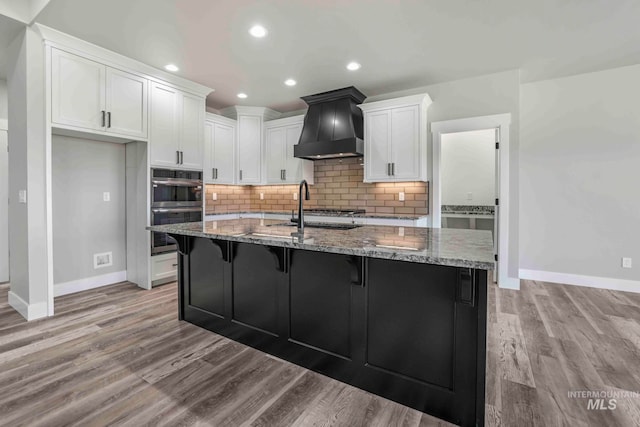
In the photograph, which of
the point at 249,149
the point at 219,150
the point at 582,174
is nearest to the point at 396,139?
the point at 582,174

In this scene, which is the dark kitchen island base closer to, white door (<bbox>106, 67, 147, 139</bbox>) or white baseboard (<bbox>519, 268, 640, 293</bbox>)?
white door (<bbox>106, 67, 147, 139</bbox>)

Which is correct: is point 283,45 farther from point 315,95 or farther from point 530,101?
point 530,101

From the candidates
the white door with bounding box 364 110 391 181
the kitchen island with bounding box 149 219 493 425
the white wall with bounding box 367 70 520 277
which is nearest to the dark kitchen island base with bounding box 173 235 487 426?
the kitchen island with bounding box 149 219 493 425

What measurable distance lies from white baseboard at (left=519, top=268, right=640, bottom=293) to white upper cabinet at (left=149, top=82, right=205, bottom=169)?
4.78 m

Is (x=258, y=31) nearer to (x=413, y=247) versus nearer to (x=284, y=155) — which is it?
(x=284, y=155)

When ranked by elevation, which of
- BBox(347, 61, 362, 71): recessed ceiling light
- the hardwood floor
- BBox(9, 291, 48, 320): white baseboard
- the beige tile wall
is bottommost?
the hardwood floor

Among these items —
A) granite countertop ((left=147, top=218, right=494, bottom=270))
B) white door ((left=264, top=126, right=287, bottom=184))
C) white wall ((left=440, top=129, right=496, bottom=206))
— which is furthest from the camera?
white wall ((left=440, top=129, right=496, bottom=206))

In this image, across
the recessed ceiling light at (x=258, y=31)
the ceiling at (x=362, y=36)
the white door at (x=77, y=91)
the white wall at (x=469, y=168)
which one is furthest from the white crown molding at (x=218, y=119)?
the white wall at (x=469, y=168)

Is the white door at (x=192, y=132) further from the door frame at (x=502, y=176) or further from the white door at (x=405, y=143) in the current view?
the door frame at (x=502, y=176)

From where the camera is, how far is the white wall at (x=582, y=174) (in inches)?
147

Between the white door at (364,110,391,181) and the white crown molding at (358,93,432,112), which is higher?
the white crown molding at (358,93,432,112)

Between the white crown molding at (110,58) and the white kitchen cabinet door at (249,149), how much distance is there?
41.9 inches

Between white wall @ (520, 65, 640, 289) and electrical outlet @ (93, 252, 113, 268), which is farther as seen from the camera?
electrical outlet @ (93, 252, 113, 268)

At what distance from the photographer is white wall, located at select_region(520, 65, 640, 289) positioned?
374 cm
